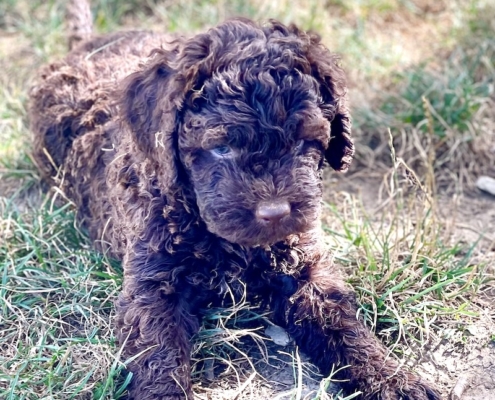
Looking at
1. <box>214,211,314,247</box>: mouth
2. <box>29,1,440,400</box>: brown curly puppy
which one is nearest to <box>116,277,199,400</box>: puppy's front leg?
<box>29,1,440,400</box>: brown curly puppy

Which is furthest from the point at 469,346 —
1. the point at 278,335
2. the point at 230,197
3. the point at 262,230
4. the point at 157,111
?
the point at 157,111

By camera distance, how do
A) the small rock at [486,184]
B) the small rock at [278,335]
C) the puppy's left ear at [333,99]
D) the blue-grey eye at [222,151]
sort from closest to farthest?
the blue-grey eye at [222,151]
the puppy's left ear at [333,99]
the small rock at [278,335]
the small rock at [486,184]

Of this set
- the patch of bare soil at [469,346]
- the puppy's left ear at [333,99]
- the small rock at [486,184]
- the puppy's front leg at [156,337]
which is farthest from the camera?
the small rock at [486,184]

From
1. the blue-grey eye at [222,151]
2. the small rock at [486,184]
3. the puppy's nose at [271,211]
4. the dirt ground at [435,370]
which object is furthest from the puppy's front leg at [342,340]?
the small rock at [486,184]

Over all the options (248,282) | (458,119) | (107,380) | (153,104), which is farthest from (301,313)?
(458,119)

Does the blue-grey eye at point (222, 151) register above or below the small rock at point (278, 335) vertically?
above

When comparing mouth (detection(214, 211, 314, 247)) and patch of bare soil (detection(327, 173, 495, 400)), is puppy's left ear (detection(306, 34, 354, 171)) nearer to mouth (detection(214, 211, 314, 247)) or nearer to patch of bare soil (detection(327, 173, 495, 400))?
mouth (detection(214, 211, 314, 247))

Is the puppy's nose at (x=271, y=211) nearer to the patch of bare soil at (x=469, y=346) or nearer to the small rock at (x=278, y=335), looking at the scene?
the small rock at (x=278, y=335)
